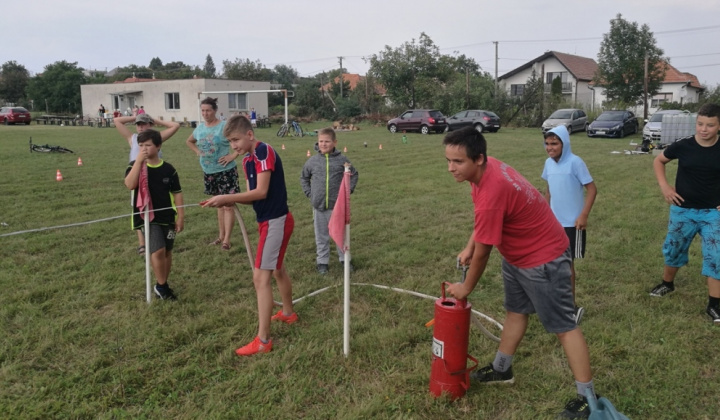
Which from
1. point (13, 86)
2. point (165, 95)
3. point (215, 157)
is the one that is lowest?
point (215, 157)

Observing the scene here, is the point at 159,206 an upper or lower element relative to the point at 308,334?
upper

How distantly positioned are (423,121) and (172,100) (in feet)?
77.7

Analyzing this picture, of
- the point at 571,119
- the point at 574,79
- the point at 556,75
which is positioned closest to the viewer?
the point at 571,119

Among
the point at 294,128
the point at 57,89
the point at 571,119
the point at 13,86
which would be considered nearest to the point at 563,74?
the point at 571,119

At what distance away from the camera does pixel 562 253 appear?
9.70 feet

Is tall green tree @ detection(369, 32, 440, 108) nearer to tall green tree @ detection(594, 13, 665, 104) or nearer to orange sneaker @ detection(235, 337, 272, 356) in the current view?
tall green tree @ detection(594, 13, 665, 104)

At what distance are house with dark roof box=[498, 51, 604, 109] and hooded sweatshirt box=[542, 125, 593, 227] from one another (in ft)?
164

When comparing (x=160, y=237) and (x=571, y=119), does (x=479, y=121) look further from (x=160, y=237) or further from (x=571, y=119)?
(x=160, y=237)

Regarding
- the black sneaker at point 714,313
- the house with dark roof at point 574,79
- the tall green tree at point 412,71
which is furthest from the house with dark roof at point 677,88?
Result: the black sneaker at point 714,313

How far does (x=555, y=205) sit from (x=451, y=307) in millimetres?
1762

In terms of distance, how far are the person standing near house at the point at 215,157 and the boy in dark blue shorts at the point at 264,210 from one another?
95.9 inches

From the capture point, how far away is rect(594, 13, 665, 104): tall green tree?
3506cm

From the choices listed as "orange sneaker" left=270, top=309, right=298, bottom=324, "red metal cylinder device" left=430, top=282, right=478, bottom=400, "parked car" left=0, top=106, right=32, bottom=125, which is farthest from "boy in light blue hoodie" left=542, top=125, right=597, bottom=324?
"parked car" left=0, top=106, right=32, bottom=125

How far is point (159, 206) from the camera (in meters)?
4.73
